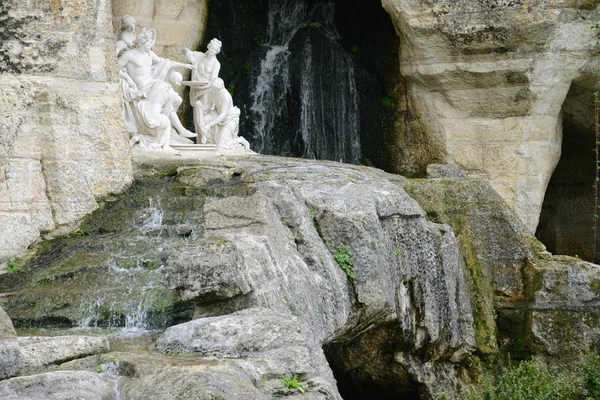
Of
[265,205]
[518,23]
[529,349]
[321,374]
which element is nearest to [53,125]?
[265,205]

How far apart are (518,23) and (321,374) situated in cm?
823

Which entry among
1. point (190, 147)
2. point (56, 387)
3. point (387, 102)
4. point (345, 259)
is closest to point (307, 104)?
point (387, 102)

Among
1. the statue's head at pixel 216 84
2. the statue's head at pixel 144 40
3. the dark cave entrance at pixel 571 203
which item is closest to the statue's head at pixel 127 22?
the statue's head at pixel 144 40

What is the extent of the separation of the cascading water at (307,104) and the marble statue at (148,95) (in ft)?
8.92

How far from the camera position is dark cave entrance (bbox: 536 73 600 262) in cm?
1661

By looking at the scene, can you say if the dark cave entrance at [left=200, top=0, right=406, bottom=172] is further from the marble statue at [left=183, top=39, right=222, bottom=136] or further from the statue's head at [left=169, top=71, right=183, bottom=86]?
the statue's head at [left=169, top=71, right=183, bottom=86]

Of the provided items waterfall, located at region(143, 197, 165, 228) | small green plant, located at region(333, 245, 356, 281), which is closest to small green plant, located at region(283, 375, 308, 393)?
small green plant, located at region(333, 245, 356, 281)

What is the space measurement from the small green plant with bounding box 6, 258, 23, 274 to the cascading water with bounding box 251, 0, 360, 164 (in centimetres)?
599

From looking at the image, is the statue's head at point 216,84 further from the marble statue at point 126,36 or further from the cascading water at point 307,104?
the cascading water at point 307,104

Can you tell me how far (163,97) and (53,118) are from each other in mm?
2433

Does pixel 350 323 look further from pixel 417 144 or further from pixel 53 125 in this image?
pixel 417 144

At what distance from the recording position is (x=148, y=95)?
1254cm

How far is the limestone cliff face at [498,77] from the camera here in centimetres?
1386

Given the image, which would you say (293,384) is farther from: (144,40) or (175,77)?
(144,40)
